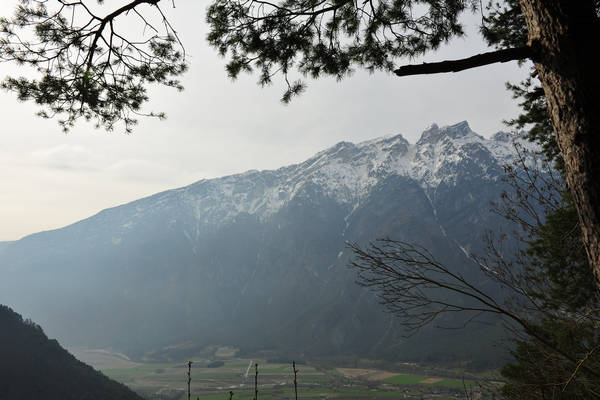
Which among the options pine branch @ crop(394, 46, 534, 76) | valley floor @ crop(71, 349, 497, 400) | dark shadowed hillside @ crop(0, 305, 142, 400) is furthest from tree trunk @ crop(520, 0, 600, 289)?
valley floor @ crop(71, 349, 497, 400)

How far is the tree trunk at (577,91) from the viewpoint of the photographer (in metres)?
2.12

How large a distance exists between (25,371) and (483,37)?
90.8 m

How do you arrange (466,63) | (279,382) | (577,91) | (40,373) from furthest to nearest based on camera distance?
1. (279,382)
2. (40,373)
3. (466,63)
4. (577,91)

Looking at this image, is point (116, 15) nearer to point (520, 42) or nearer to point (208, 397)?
point (520, 42)

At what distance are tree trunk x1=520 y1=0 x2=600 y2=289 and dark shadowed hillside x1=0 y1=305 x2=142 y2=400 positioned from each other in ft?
266

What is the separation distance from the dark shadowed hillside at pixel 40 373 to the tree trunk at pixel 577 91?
3194 inches

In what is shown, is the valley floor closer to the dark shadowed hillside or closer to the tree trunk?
the dark shadowed hillside

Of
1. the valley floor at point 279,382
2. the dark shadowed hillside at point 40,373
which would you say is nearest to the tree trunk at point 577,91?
the dark shadowed hillside at point 40,373

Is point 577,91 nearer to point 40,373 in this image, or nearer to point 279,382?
point 40,373

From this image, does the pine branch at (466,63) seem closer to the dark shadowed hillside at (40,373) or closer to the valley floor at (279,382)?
the dark shadowed hillside at (40,373)

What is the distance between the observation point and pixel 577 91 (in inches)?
85.4

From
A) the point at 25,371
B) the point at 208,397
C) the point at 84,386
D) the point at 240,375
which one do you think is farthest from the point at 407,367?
the point at 25,371

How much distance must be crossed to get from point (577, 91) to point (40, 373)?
3572 inches

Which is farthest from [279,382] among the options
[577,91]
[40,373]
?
[577,91]
